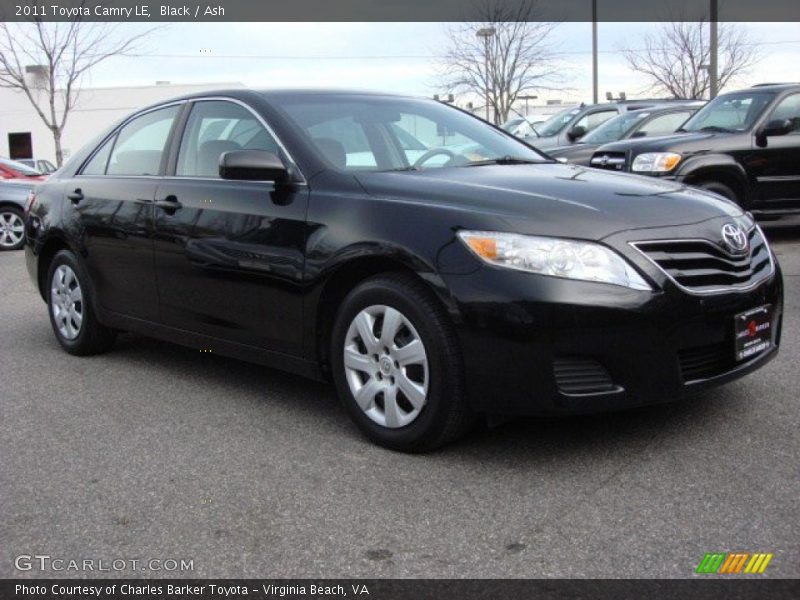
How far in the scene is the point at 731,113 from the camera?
10.2m

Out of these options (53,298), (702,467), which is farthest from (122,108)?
(702,467)

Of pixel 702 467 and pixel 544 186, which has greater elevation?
pixel 544 186

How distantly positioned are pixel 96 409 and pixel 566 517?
8.63ft

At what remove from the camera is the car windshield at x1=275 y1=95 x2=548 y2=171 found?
4.45 m

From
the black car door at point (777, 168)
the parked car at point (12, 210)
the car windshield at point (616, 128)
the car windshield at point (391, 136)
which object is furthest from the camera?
the car windshield at point (616, 128)

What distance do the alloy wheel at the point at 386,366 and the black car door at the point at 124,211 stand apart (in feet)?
5.36

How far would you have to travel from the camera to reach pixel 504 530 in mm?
3078

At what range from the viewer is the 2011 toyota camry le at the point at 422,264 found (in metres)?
3.46

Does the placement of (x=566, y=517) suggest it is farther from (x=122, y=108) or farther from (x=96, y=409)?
(x=122, y=108)

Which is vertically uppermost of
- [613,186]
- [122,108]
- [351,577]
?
[122,108]

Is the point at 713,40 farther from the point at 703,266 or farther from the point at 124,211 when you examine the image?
the point at 703,266

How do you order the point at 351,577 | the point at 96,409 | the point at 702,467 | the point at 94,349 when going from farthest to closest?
the point at 94,349 → the point at 96,409 → the point at 702,467 → the point at 351,577

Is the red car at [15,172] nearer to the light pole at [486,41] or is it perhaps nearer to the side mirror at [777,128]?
the side mirror at [777,128]
